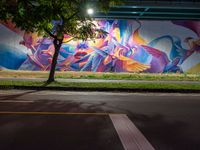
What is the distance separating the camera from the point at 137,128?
775 centimetres

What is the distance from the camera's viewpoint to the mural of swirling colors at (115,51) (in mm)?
29750

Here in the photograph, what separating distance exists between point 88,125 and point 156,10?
958 inches


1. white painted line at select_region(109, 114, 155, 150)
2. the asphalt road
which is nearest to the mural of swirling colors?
the asphalt road

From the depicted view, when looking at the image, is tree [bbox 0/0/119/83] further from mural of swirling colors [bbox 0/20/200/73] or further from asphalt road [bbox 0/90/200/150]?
mural of swirling colors [bbox 0/20/200/73]

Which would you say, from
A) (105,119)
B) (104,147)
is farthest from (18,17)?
(104,147)

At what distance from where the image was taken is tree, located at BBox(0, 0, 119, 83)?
51.8 feet

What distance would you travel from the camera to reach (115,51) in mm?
29797

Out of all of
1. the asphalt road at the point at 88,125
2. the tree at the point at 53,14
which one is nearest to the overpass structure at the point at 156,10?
the tree at the point at 53,14

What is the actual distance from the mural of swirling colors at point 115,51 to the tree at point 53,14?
9.75m

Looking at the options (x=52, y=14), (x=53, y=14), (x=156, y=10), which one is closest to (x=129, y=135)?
(x=52, y=14)

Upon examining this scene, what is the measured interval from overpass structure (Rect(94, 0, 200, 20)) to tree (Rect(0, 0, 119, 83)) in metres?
8.88

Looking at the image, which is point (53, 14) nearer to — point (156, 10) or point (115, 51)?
point (115, 51)

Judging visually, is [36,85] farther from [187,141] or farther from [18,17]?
[187,141]

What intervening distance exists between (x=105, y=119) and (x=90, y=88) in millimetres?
8050
